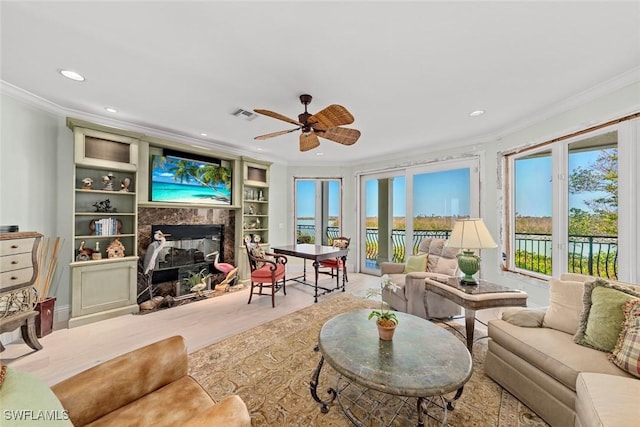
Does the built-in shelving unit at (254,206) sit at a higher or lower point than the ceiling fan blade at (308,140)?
lower

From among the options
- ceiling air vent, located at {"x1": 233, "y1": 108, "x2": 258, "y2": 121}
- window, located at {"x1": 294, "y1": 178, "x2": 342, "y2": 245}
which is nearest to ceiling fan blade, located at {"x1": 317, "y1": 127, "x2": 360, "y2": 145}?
ceiling air vent, located at {"x1": 233, "y1": 108, "x2": 258, "y2": 121}

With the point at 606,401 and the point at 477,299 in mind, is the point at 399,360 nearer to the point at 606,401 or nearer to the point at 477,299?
the point at 606,401

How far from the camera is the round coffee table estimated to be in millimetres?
1299

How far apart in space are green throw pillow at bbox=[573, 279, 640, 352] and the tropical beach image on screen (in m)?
4.71

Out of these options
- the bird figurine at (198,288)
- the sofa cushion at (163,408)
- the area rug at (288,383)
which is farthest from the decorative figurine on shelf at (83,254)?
the sofa cushion at (163,408)

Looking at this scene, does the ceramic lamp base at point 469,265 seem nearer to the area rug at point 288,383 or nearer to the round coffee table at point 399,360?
the area rug at point 288,383

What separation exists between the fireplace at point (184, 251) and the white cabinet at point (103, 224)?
1.58 ft

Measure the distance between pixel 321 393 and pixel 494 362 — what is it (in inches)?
53.6

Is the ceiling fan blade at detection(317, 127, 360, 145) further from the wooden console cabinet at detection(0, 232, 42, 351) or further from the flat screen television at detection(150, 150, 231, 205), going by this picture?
the wooden console cabinet at detection(0, 232, 42, 351)

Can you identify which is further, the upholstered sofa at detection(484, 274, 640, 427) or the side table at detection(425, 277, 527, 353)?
the side table at detection(425, 277, 527, 353)

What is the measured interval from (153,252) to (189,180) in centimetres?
126

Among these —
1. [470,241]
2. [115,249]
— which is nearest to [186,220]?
[115,249]

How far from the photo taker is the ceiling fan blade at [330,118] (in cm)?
207

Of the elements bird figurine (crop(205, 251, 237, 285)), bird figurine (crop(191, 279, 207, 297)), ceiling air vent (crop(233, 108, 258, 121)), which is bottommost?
bird figurine (crop(191, 279, 207, 297))
